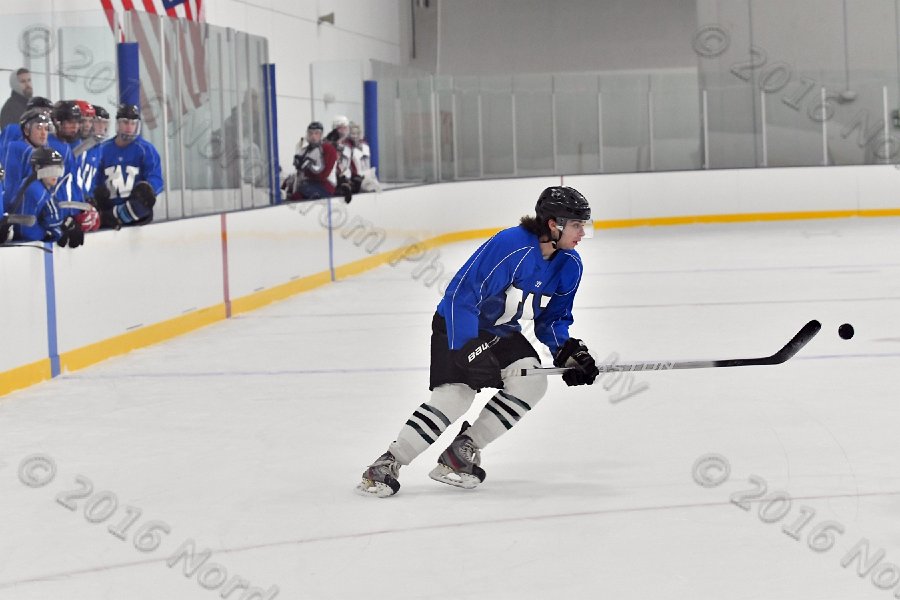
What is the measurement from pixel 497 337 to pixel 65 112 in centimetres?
428

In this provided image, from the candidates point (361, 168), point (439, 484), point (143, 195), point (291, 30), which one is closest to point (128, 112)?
point (143, 195)

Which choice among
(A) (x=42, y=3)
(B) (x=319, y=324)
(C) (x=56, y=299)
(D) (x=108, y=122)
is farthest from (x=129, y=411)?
(A) (x=42, y=3)

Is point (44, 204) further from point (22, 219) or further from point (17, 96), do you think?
point (17, 96)


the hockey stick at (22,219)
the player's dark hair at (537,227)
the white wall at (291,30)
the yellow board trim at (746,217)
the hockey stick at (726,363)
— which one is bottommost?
the hockey stick at (726,363)

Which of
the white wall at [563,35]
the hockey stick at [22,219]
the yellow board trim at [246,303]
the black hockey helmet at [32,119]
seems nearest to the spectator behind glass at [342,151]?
the yellow board trim at [246,303]

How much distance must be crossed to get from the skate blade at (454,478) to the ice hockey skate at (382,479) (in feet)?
0.48

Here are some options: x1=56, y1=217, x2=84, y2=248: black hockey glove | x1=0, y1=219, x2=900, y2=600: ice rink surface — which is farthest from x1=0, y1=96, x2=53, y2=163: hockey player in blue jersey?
x1=0, y1=219, x2=900, y2=600: ice rink surface

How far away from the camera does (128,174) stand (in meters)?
8.62

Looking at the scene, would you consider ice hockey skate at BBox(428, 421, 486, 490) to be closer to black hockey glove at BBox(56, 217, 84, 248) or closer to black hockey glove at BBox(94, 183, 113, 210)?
black hockey glove at BBox(56, 217, 84, 248)

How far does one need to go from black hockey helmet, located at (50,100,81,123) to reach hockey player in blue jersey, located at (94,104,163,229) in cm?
62

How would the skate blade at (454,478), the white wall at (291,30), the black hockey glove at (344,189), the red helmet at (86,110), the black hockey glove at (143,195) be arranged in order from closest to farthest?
the skate blade at (454,478), the red helmet at (86,110), the black hockey glove at (143,195), the white wall at (291,30), the black hockey glove at (344,189)

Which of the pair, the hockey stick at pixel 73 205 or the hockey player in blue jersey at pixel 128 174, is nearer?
the hockey stick at pixel 73 205

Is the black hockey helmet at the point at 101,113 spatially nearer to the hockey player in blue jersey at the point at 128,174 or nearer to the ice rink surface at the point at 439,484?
the hockey player in blue jersey at the point at 128,174

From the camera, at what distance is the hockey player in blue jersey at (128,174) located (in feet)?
27.5
